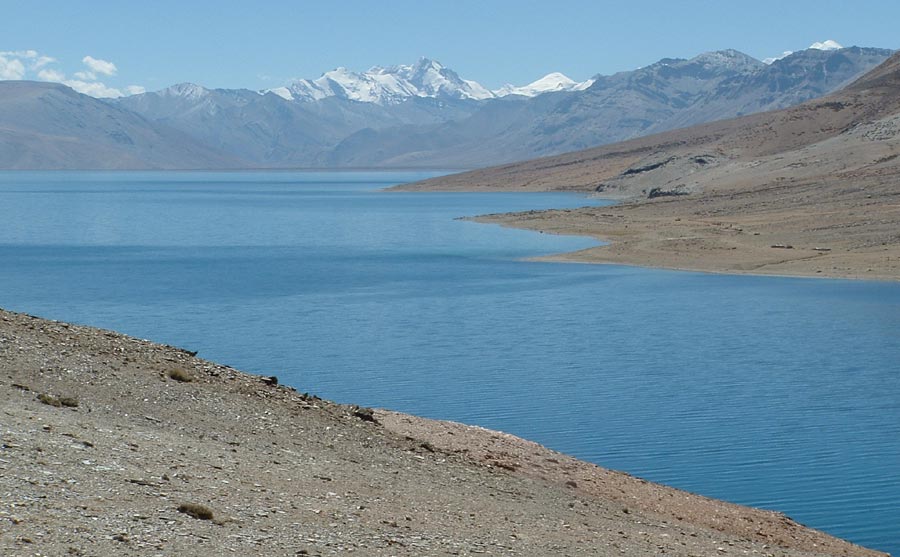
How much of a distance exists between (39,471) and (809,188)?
313ft

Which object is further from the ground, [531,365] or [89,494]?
[89,494]

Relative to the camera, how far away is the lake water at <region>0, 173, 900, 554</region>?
25.1 m

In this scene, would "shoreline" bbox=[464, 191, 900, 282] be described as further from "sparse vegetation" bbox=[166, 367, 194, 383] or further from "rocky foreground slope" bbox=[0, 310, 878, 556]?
"sparse vegetation" bbox=[166, 367, 194, 383]

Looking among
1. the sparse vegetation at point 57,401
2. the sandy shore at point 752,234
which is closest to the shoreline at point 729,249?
the sandy shore at point 752,234

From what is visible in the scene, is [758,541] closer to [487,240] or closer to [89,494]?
[89,494]

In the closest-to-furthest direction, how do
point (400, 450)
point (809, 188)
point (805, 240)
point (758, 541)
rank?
point (758, 541) → point (400, 450) → point (805, 240) → point (809, 188)

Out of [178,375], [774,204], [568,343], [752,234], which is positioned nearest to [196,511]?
[178,375]

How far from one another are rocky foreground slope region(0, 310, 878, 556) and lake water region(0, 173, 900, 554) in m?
4.49

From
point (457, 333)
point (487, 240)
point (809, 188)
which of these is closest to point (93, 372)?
point (457, 333)

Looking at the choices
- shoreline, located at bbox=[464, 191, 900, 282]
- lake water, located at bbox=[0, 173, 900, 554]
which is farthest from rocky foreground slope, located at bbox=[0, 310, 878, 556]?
shoreline, located at bbox=[464, 191, 900, 282]

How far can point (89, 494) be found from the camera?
43.7 ft

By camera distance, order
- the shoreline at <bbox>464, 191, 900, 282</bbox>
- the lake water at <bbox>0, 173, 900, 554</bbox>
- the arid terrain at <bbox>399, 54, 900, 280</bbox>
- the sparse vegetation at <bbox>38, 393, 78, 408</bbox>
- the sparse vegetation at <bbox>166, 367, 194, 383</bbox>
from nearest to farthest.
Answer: the sparse vegetation at <bbox>38, 393, 78, 408</bbox> → the sparse vegetation at <bbox>166, 367, 194, 383</bbox> → the lake water at <bbox>0, 173, 900, 554</bbox> → the shoreline at <bbox>464, 191, 900, 282</bbox> → the arid terrain at <bbox>399, 54, 900, 280</bbox>

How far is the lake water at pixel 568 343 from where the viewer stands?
2509cm

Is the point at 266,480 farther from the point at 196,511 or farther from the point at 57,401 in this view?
the point at 57,401
